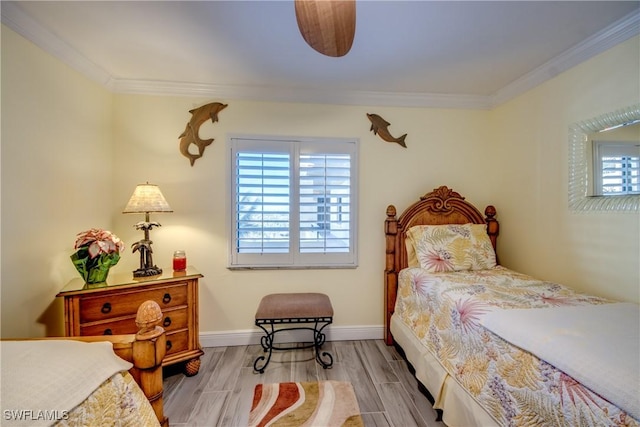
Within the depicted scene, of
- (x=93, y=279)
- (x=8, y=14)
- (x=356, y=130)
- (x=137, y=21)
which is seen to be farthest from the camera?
(x=356, y=130)

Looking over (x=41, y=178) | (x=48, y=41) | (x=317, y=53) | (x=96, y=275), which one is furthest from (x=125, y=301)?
(x=317, y=53)

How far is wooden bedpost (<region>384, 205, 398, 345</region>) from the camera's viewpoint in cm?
246

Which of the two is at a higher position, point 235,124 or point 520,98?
point 520,98

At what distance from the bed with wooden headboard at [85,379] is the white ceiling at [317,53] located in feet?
5.60

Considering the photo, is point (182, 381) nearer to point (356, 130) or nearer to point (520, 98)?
point (356, 130)

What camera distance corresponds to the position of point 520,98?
91.7 inches

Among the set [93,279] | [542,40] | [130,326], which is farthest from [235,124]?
[542,40]

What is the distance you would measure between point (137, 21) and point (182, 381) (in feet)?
8.26

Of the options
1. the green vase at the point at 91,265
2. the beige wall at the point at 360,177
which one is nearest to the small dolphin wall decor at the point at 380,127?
the beige wall at the point at 360,177

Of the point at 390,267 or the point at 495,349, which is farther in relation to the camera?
the point at 390,267

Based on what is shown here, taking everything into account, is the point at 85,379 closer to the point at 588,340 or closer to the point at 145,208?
the point at 145,208

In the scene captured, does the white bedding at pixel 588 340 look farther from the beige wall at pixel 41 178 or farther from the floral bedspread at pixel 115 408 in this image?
the beige wall at pixel 41 178

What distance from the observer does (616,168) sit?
1623 millimetres

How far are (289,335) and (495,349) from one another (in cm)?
177
